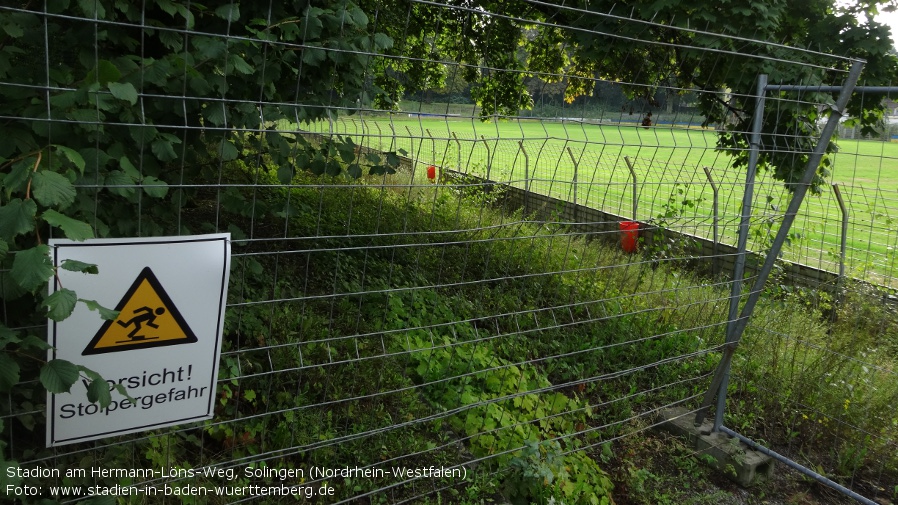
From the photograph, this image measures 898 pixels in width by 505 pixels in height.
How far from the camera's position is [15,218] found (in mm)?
1643

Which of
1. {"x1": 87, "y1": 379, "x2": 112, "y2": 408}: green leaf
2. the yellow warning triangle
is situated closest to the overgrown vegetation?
the yellow warning triangle

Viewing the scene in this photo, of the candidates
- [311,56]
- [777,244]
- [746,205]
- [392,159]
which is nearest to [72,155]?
[311,56]

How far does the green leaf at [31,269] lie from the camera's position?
1.60m

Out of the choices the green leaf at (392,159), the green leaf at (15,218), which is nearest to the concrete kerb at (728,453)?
the green leaf at (392,159)

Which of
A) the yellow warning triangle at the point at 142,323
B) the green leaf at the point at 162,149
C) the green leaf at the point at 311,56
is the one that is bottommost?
the yellow warning triangle at the point at 142,323

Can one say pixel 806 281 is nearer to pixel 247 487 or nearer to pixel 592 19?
pixel 592 19

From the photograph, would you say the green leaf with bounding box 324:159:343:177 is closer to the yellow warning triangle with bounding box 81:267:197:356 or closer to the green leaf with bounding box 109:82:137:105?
the yellow warning triangle with bounding box 81:267:197:356

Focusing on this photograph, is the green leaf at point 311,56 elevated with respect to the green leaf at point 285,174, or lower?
elevated

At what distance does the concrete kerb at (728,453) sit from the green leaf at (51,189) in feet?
11.4

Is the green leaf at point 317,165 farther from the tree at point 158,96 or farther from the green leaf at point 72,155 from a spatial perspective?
the green leaf at point 72,155

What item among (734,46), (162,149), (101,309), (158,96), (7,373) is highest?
(734,46)

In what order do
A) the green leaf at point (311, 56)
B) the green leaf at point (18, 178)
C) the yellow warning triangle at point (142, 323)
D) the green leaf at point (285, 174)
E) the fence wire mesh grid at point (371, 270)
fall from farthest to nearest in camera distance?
the green leaf at point (285, 174) < the green leaf at point (311, 56) < the fence wire mesh grid at point (371, 270) < the yellow warning triangle at point (142, 323) < the green leaf at point (18, 178)

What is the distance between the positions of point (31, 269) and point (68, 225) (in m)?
0.15

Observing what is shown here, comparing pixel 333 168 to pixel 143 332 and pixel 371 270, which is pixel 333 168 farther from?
pixel 371 270
